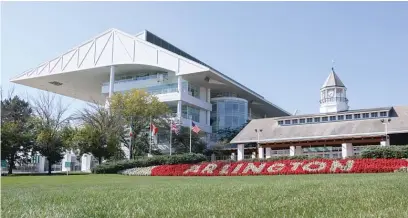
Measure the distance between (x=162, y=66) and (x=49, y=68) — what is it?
20303mm

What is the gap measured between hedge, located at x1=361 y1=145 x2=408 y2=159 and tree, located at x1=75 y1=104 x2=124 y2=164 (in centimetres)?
2370

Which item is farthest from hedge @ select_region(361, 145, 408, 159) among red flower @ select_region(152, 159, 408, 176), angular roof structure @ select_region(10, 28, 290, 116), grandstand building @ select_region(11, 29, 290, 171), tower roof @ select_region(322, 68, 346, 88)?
angular roof structure @ select_region(10, 28, 290, 116)

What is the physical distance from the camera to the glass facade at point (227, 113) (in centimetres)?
6050

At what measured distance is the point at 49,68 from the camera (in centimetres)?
6244

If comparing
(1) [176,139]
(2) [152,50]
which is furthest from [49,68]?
(1) [176,139]

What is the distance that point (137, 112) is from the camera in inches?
1828

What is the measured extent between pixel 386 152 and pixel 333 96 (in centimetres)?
2143

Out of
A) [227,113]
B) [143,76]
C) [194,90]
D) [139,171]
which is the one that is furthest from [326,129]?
[143,76]

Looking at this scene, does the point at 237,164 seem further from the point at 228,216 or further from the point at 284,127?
the point at 228,216

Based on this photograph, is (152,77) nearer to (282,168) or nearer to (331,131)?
(331,131)

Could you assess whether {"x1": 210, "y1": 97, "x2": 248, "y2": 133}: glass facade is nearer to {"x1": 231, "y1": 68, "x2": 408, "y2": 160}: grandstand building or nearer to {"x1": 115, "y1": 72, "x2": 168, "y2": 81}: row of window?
{"x1": 115, "y1": 72, "x2": 168, "y2": 81}: row of window

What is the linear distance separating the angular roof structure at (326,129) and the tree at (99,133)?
13.0m

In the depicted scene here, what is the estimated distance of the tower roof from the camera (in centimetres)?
5056

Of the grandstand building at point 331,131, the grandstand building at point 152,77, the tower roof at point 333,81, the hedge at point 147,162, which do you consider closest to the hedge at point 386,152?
the grandstand building at point 331,131
